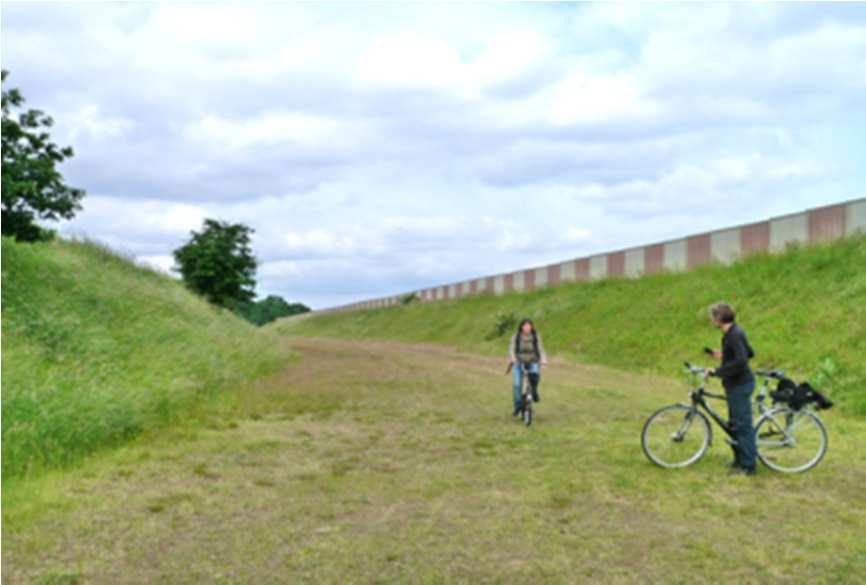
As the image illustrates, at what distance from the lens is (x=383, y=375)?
22.8 metres

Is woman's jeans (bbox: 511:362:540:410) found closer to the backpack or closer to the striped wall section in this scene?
the backpack

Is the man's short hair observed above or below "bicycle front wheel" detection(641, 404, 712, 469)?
above

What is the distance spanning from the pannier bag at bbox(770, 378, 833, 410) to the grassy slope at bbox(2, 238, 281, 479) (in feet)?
29.0

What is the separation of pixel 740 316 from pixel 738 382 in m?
16.4

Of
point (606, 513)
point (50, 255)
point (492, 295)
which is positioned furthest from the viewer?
point (492, 295)

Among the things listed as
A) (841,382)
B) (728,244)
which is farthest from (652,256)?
(841,382)

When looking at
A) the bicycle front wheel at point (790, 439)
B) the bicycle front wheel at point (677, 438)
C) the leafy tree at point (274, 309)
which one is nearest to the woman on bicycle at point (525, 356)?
the bicycle front wheel at point (677, 438)

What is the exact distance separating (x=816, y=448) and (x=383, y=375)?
13.9m

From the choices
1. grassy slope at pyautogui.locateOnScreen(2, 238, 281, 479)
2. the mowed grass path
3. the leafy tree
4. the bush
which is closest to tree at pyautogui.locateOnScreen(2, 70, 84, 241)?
grassy slope at pyautogui.locateOnScreen(2, 238, 281, 479)

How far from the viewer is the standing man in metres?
9.77

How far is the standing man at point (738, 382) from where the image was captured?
977 centimetres

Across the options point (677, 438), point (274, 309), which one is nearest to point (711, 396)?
point (677, 438)

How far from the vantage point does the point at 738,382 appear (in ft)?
32.4

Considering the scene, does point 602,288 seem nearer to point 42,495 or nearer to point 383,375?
point 383,375
